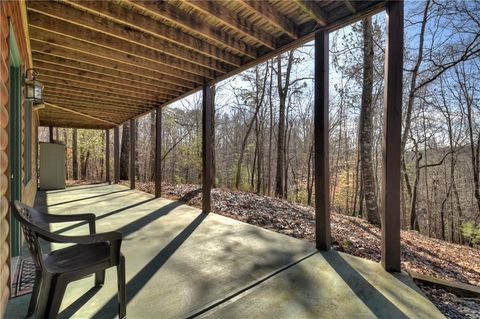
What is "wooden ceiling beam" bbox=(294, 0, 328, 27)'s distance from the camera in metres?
2.69

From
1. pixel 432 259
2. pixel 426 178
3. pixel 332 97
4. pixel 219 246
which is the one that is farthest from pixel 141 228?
pixel 426 178

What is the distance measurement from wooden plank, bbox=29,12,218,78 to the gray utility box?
7.01 m

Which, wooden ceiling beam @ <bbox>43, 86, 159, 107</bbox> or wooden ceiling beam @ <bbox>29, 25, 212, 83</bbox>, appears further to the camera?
wooden ceiling beam @ <bbox>43, 86, 159, 107</bbox>

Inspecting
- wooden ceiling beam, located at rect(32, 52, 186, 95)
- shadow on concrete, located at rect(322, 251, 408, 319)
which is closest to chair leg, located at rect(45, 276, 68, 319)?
shadow on concrete, located at rect(322, 251, 408, 319)

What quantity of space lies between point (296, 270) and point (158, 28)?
3.41 meters

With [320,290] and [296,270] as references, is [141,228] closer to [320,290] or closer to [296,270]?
[296,270]

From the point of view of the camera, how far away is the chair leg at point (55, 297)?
147cm

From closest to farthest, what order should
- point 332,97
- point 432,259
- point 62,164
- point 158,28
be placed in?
point 158,28 < point 432,259 < point 62,164 < point 332,97

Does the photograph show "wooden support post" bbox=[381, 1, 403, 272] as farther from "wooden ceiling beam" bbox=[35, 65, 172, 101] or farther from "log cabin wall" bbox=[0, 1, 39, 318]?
"wooden ceiling beam" bbox=[35, 65, 172, 101]

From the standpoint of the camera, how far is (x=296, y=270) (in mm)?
2541

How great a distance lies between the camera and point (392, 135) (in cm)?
248

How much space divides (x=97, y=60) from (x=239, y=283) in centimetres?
410

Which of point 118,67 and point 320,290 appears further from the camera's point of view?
point 118,67

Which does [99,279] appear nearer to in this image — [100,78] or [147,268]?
[147,268]
